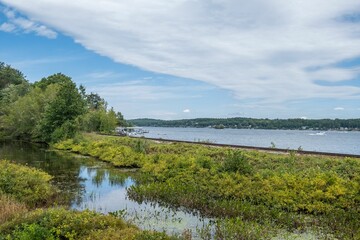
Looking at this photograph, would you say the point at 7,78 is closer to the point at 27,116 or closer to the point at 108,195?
the point at 27,116

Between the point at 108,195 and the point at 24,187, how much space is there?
411cm

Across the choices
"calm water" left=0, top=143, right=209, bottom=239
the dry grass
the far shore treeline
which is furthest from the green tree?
the dry grass

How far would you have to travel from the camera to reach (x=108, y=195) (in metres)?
18.2

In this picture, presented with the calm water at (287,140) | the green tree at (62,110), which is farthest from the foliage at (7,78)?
the green tree at (62,110)

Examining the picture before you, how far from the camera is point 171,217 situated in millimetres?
13859

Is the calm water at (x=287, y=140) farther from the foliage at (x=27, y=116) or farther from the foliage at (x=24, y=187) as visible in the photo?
the foliage at (x=27, y=116)

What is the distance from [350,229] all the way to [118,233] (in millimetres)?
7539

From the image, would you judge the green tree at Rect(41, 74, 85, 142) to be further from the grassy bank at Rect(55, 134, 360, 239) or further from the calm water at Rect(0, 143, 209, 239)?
the grassy bank at Rect(55, 134, 360, 239)

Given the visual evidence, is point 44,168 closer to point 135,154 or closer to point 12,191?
point 135,154

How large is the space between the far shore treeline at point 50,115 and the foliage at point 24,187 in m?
32.4

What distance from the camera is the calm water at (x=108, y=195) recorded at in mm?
13172

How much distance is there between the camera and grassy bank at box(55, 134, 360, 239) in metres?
12.2

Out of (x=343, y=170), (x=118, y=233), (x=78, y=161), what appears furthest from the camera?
(x=78, y=161)

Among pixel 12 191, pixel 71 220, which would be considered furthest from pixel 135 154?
pixel 71 220
